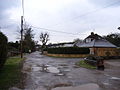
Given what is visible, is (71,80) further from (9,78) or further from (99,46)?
(99,46)

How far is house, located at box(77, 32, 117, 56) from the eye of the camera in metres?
31.5

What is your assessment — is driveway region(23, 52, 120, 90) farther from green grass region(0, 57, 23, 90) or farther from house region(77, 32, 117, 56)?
house region(77, 32, 117, 56)

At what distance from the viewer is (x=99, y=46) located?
40.8 meters

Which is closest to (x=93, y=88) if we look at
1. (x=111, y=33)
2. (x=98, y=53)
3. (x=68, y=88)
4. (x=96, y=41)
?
(x=68, y=88)

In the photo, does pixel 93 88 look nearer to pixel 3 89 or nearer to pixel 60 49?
pixel 3 89

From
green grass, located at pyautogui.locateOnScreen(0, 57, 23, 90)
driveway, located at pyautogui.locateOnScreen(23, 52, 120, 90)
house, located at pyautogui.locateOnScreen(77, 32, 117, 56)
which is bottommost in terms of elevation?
driveway, located at pyautogui.locateOnScreen(23, 52, 120, 90)

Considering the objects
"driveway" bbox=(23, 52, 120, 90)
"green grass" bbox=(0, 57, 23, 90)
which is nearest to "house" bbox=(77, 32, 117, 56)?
"driveway" bbox=(23, 52, 120, 90)

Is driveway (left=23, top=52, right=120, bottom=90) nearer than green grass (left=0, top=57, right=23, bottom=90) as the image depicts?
No

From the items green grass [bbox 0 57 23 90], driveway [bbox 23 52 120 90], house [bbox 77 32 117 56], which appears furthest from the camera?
house [bbox 77 32 117 56]

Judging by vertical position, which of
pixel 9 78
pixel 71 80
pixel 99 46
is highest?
pixel 99 46

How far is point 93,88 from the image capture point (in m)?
7.73

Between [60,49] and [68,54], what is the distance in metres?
2.31

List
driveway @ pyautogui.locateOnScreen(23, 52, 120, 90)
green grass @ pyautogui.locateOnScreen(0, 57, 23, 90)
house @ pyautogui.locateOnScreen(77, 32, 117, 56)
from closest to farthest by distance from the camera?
green grass @ pyautogui.locateOnScreen(0, 57, 23, 90) → driveway @ pyautogui.locateOnScreen(23, 52, 120, 90) → house @ pyautogui.locateOnScreen(77, 32, 117, 56)

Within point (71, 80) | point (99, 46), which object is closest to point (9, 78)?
point (71, 80)
